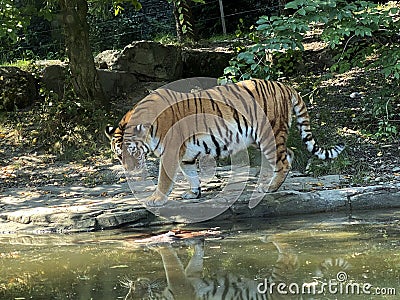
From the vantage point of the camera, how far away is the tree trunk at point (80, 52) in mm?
10094

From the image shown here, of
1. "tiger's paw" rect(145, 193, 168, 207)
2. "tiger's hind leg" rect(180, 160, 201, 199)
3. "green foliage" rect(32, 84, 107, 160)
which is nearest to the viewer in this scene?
"tiger's paw" rect(145, 193, 168, 207)

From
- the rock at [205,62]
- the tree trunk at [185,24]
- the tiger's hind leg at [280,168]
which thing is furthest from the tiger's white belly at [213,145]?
the tree trunk at [185,24]

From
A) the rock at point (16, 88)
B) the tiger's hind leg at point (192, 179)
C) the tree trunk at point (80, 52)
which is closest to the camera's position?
the tiger's hind leg at point (192, 179)

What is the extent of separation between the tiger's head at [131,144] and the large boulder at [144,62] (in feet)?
17.2

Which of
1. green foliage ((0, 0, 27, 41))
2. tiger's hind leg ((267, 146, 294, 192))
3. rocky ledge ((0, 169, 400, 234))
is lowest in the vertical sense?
rocky ledge ((0, 169, 400, 234))

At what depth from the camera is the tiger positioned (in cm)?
666

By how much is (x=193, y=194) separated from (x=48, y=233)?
1.53m

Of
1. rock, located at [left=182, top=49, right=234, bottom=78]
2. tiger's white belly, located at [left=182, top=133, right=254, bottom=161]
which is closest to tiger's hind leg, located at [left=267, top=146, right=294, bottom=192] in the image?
tiger's white belly, located at [left=182, top=133, right=254, bottom=161]

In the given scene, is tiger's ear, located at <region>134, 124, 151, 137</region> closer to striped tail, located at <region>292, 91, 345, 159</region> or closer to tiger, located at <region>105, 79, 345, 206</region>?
tiger, located at <region>105, 79, 345, 206</region>

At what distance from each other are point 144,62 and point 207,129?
5466 mm

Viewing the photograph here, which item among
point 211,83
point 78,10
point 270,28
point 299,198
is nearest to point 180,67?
point 211,83

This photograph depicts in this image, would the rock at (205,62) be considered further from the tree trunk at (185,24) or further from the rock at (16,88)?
the rock at (16,88)

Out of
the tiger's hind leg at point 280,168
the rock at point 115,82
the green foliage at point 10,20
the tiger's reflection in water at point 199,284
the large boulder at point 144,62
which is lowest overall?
the tiger's reflection in water at point 199,284

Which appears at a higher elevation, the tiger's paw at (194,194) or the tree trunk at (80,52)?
the tree trunk at (80,52)
